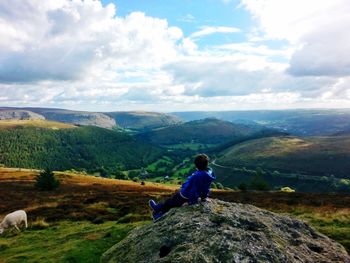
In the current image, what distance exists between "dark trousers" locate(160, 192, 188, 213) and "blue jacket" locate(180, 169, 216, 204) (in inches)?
14.8

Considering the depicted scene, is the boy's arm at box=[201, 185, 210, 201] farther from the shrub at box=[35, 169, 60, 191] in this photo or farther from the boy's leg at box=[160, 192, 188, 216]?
the shrub at box=[35, 169, 60, 191]

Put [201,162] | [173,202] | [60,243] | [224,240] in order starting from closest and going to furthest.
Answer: [224,240] → [201,162] → [173,202] → [60,243]

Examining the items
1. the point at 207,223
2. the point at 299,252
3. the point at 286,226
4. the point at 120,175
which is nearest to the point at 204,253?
the point at 207,223

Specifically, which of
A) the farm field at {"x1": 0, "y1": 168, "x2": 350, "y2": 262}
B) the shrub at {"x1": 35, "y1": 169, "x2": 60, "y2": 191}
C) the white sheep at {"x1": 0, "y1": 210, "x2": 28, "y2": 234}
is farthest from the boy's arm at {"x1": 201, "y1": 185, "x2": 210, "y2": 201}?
the shrub at {"x1": 35, "y1": 169, "x2": 60, "y2": 191}

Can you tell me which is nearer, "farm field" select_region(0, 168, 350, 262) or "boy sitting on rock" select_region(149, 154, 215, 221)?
"boy sitting on rock" select_region(149, 154, 215, 221)

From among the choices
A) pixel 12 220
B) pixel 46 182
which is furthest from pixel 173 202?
pixel 46 182

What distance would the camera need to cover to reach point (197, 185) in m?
14.2

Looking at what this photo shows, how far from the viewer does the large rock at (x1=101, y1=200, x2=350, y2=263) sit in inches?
427

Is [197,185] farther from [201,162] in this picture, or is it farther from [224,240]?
[224,240]

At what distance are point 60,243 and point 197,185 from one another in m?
13.3

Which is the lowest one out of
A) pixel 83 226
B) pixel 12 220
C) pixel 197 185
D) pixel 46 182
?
pixel 46 182

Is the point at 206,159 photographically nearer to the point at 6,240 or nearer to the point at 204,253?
the point at 204,253

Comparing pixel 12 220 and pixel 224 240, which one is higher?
pixel 224 240

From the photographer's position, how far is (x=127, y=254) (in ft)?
42.9
